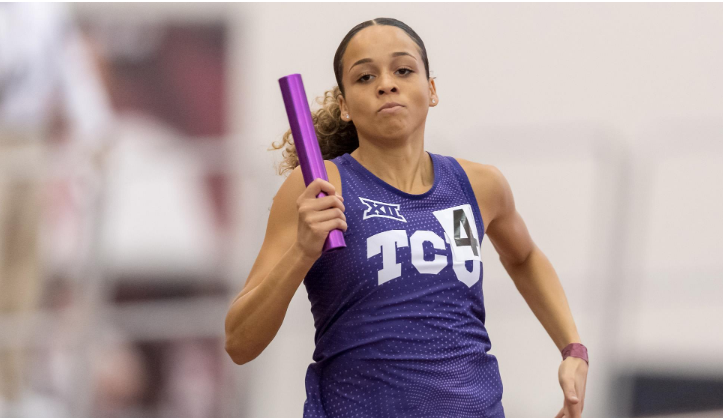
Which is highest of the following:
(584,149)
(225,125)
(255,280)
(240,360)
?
(225,125)

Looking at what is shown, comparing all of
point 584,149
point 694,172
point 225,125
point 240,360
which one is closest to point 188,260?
point 225,125

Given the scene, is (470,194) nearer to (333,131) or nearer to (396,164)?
(396,164)

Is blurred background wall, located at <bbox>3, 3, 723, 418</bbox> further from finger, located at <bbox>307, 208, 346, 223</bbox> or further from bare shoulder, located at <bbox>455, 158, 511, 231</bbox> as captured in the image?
finger, located at <bbox>307, 208, 346, 223</bbox>

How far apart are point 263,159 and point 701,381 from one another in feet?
5.45

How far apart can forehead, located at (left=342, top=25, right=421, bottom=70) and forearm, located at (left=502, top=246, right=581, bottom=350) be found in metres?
0.44

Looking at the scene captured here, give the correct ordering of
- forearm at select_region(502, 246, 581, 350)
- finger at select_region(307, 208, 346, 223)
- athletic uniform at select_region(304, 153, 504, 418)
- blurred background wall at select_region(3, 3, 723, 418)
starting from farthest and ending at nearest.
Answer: blurred background wall at select_region(3, 3, 723, 418), forearm at select_region(502, 246, 581, 350), athletic uniform at select_region(304, 153, 504, 418), finger at select_region(307, 208, 346, 223)

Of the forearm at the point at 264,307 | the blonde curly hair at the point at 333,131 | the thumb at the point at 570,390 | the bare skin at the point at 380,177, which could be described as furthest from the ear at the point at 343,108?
the thumb at the point at 570,390

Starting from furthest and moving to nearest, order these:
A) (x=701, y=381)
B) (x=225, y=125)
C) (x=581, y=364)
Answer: (x=225, y=125) → (x=701, y=381) → (x=581, y=364)

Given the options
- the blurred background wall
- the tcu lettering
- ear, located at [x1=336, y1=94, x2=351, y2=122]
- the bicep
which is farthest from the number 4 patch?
the blurred background wall

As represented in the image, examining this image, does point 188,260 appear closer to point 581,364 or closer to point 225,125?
point 225,125

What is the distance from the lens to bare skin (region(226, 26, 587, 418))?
3.87 feet

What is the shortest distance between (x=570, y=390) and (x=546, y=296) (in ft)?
0.72

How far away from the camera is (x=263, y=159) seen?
103 inches

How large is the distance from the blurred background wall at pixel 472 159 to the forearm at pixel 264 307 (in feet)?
4.19
